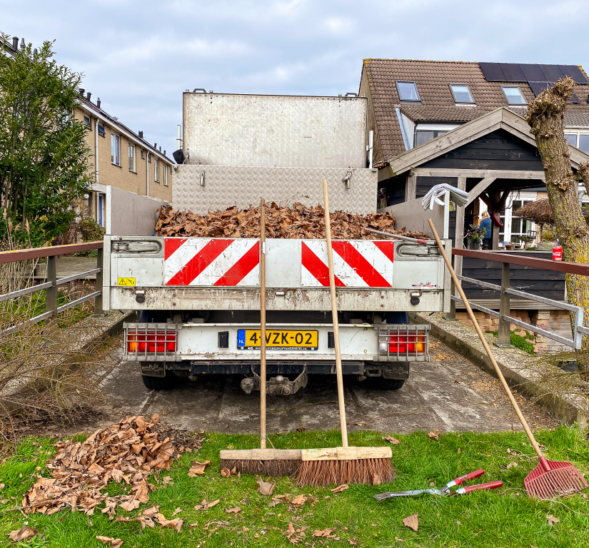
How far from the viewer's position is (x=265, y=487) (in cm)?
274

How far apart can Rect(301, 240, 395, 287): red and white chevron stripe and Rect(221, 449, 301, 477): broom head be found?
123cm

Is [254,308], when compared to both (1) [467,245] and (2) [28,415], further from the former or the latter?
(1) [467,245]

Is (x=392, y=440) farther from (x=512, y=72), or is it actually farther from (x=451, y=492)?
(x=512, y=72)

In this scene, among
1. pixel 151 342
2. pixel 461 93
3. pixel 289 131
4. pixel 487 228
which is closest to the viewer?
pixel 151 342

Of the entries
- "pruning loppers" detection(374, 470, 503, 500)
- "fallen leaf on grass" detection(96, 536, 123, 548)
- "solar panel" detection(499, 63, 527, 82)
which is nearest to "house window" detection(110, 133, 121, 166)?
"solar panel" detection(499, 63, 527, 82)

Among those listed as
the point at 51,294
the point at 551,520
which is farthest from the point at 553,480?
the point at 51,294

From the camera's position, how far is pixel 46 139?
10422mm

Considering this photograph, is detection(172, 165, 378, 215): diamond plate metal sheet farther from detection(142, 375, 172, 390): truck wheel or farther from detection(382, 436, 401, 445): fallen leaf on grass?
detection(382, 436, 401, 445): fallen leaf on grass

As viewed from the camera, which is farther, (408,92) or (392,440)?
(408,92)

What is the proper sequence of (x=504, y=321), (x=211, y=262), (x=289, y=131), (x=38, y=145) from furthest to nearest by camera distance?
(x=38, y=145)
(x=289, y=131)
(x=504, y=321)
(x=211, y=262)

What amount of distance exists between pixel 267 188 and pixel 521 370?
3.39m

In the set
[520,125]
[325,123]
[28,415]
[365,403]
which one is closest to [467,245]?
[520,125]

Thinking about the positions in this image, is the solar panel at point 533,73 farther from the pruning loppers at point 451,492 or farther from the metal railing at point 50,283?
the pruning loppers at point 451,492

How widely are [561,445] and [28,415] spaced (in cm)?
357
